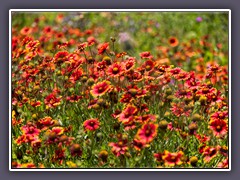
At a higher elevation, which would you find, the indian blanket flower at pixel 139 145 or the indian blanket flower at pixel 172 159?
the indian blanket flower at pixel 139 145

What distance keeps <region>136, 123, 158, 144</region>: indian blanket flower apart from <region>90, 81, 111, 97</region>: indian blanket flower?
0.94ft

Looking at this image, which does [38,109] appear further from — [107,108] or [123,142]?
[123,142]

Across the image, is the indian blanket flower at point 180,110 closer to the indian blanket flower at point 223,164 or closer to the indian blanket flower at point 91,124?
the indian blanket flower at point 223,164

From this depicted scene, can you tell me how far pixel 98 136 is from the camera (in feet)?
9.12

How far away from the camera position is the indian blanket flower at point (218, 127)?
2.78 meters

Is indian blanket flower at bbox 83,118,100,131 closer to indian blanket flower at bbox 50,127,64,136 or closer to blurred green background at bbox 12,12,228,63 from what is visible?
indian blanket flower at bbox 50,127,64,136

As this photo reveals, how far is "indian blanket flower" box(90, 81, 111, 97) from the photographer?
2766mm

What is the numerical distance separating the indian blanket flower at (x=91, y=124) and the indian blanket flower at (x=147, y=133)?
25cm

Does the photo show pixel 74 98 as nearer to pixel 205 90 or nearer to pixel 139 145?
pixel 139 145

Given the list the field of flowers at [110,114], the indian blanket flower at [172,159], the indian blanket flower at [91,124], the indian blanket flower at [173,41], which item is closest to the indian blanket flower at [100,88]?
the field of flowers at [110,114]

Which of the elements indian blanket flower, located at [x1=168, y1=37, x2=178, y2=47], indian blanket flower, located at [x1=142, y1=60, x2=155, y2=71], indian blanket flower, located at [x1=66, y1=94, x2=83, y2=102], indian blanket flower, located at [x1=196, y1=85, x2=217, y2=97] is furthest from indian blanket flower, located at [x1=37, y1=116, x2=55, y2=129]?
indian blanket flower, located at [x1=168, y1=37, x2=178, y2=47]

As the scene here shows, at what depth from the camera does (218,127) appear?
2781mm

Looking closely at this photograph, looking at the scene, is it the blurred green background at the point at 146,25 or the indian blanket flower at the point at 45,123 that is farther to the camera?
the blurred green background at the point at 146,25

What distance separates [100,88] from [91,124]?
7.5 inches
